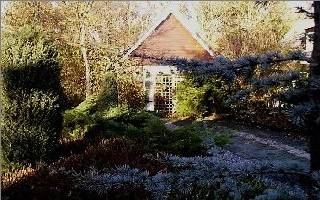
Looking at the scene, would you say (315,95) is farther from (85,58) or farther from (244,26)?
(244,26)

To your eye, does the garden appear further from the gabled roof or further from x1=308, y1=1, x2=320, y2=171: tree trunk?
the gabled roof

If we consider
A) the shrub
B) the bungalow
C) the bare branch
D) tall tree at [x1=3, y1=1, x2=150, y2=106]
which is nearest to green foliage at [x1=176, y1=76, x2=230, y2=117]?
the bungalow

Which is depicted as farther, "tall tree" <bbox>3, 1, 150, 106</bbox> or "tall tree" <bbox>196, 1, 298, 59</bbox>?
"tall tree" <bbox>196, 1, 298, 59</bbox>

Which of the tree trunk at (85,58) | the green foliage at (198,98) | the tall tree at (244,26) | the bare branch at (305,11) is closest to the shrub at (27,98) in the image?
the bare branch at (305,11)

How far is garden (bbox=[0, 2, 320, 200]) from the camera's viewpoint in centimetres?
237

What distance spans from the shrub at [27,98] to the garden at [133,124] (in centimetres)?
2

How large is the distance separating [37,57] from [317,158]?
668 centimetres

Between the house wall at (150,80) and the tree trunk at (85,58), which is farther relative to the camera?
the house wall at (150,80)

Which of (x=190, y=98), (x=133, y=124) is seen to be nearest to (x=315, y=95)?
(x=133, y=124)

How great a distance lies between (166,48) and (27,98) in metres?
15.4

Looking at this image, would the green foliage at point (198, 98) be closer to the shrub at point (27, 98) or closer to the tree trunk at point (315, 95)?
the shrub at point (27, 98)

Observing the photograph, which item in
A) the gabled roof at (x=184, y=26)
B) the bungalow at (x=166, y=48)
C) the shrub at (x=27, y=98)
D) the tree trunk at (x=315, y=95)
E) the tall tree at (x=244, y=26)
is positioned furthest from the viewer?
the bungalow at (x=166, y=48)

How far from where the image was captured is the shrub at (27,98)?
7812 mm

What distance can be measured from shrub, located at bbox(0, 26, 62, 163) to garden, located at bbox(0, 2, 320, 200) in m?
0.02
